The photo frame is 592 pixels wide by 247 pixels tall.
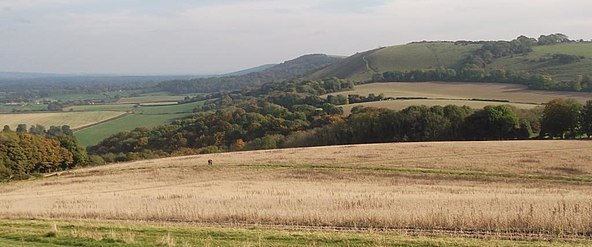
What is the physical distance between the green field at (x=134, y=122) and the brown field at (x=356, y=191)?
81.3m

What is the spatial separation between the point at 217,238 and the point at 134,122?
146m

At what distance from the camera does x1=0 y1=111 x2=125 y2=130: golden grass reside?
6152 inches

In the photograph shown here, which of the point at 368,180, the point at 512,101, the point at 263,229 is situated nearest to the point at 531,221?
the point at 263,229

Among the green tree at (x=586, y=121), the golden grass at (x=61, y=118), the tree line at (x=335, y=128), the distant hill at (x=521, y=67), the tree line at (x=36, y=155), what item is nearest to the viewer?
the tree line at (x=36, y=155)

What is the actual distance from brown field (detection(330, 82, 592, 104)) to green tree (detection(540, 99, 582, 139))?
110ft

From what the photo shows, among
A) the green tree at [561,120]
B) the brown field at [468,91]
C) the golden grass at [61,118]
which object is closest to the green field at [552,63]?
the brown field at [468,91]

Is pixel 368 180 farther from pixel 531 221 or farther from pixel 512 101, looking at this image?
pixel 512 101

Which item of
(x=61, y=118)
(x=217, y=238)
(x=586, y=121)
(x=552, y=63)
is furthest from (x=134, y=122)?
(x=217, y=238)

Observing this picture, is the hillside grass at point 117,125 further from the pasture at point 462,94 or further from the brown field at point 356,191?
the brown field at point 356,191

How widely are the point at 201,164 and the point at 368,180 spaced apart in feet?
60.5

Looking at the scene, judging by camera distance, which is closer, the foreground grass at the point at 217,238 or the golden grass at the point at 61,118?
the foreground grass at the point at 217,238

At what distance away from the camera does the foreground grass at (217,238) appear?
1559cm

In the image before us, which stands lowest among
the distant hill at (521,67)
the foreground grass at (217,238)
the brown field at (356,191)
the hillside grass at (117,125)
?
the hillside grass at (117,125)

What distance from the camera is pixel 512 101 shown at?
10756 centimetres
